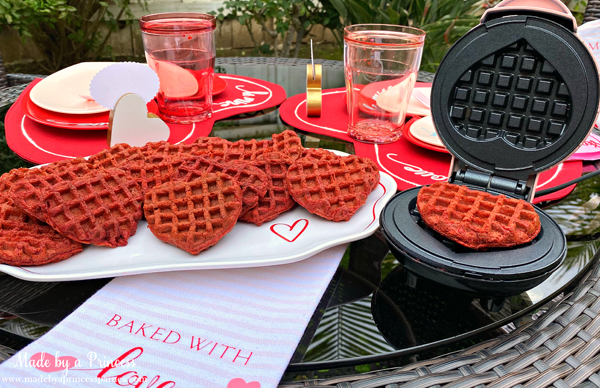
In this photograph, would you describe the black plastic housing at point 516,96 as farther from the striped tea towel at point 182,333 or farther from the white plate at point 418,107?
the white plate at point 418,107

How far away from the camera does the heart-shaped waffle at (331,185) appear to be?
0.94 metres

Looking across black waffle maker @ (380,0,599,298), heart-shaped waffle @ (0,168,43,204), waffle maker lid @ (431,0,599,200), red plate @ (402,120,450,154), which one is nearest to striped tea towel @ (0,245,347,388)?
black waffle maker @ (380,0,599,298)

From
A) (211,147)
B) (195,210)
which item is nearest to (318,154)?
(211,147)

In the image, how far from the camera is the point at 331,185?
0.99 metres

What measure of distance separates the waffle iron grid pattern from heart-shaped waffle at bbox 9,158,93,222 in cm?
90

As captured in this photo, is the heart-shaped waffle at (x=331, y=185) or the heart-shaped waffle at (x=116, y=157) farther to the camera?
the heart-shaped waffle at (x=116, y=157)

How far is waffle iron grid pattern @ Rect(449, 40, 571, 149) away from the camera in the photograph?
3.00ft

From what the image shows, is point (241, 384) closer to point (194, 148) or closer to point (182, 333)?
point (182, 333)

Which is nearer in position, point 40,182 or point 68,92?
point 40,182

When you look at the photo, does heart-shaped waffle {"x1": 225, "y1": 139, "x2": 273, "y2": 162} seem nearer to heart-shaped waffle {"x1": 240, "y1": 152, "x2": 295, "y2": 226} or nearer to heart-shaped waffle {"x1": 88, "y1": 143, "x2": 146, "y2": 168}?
heart-shaped waffle {"x1": 240, "y1": 152, "x2": 295, "y2": 226}

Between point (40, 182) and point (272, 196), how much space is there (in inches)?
20.0

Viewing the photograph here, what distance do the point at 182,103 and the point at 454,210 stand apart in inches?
43.2

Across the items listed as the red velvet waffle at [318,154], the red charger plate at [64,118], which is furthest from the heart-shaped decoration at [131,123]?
the red velvet waffle at [318,154]

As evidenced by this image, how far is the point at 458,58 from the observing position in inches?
38.5
